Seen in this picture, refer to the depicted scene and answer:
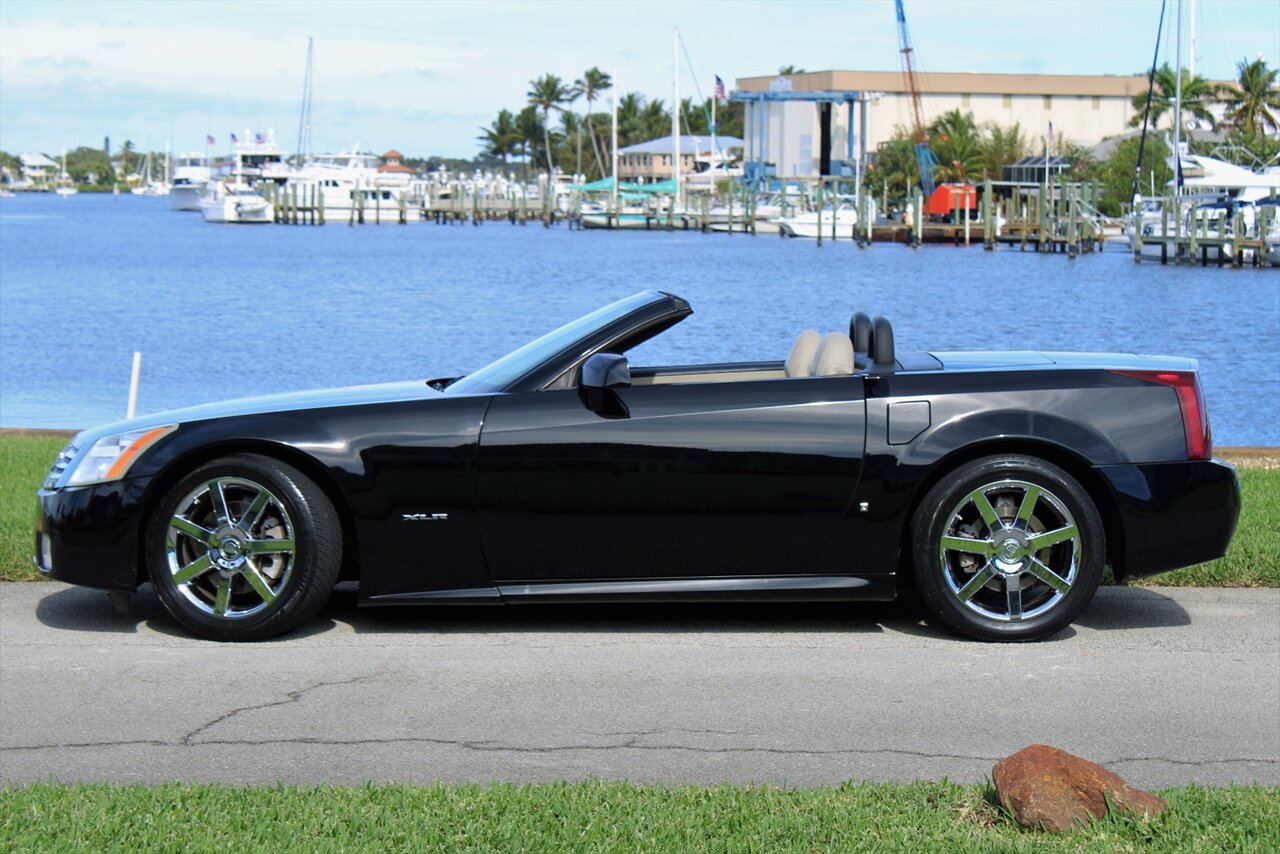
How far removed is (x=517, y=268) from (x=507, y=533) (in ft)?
202

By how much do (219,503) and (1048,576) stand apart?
10.8 ft

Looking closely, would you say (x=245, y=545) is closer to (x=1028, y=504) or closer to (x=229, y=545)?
(x=229, y=545)

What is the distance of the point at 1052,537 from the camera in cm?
636

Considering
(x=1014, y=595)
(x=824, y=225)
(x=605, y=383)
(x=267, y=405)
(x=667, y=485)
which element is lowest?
(x=1014, y=595)

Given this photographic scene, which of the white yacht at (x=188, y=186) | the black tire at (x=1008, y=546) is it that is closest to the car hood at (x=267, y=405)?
the black tire at (x=1008, y=546)

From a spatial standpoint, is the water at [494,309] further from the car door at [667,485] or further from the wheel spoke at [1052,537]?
the car door at [667,485]

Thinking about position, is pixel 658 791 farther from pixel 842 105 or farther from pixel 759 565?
pixel 842 105

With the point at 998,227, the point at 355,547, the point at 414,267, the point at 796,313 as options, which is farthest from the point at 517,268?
the point at 355,547

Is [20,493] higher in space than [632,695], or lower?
higher

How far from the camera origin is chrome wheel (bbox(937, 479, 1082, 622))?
251 inches

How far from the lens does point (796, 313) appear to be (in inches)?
1686

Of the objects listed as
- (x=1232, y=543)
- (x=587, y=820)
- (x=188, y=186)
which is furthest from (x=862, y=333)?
(x=188, y=186)

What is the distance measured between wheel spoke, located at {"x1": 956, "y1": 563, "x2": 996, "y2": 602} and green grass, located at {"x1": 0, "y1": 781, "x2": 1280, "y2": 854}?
6.45 ft

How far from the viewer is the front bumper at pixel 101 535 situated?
6.44 m
